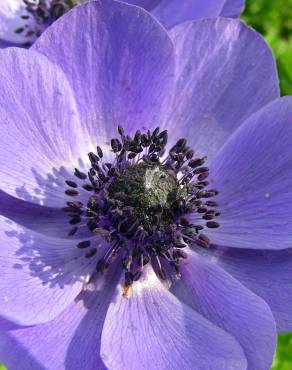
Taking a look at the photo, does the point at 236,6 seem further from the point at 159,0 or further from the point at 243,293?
the point at 243,293

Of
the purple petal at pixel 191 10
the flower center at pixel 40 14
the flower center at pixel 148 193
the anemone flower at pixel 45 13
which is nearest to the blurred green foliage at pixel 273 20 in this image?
the purple petal at pixel 191 10

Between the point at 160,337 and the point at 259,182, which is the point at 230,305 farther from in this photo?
the point at 259,182

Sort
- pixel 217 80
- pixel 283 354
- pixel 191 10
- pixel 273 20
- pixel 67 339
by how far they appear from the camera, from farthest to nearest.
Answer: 1. pixel 273 20
2. pixel 283 354
3. pixel 191 10
4. pixel 217 80
5. pixel 67 339

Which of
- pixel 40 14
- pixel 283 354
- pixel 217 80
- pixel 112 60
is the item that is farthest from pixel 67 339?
pixel 283 354

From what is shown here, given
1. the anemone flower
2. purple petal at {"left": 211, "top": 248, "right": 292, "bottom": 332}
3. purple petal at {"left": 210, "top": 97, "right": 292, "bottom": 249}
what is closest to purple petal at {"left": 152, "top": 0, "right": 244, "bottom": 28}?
the anemone flower

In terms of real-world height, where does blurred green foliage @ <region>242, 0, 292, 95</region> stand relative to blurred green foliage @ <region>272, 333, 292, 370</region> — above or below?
above

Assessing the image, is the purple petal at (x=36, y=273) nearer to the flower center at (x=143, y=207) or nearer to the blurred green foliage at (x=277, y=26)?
the flower center at (x=143, y=207)

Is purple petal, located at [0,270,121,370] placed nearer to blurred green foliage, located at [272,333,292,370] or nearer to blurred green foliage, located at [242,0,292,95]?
blurred green foliage, located at [272,333,292,370]
